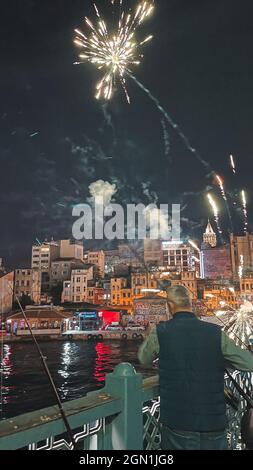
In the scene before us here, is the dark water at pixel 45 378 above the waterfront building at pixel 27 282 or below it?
below

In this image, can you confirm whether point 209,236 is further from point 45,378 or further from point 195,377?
point 195,377

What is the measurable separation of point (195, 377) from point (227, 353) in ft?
0.92

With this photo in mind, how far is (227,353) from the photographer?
2510 millimetres

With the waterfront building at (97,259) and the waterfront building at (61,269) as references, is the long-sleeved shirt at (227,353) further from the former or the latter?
the waterfront building at (97,259)

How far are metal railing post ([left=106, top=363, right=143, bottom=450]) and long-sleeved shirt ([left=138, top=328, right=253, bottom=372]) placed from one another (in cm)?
16

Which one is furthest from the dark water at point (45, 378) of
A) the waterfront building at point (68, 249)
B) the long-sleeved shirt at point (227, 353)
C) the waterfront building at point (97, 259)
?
the waterfront building at point (97, 259)

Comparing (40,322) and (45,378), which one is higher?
(40,322)

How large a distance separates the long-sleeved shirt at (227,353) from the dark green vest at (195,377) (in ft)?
0.20

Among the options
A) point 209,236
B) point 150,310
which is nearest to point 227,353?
point 150,310

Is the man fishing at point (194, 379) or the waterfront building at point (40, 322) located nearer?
the man fishing at point (194, 379)

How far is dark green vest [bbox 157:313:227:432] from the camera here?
2439mm

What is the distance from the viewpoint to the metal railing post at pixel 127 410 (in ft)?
8.25
